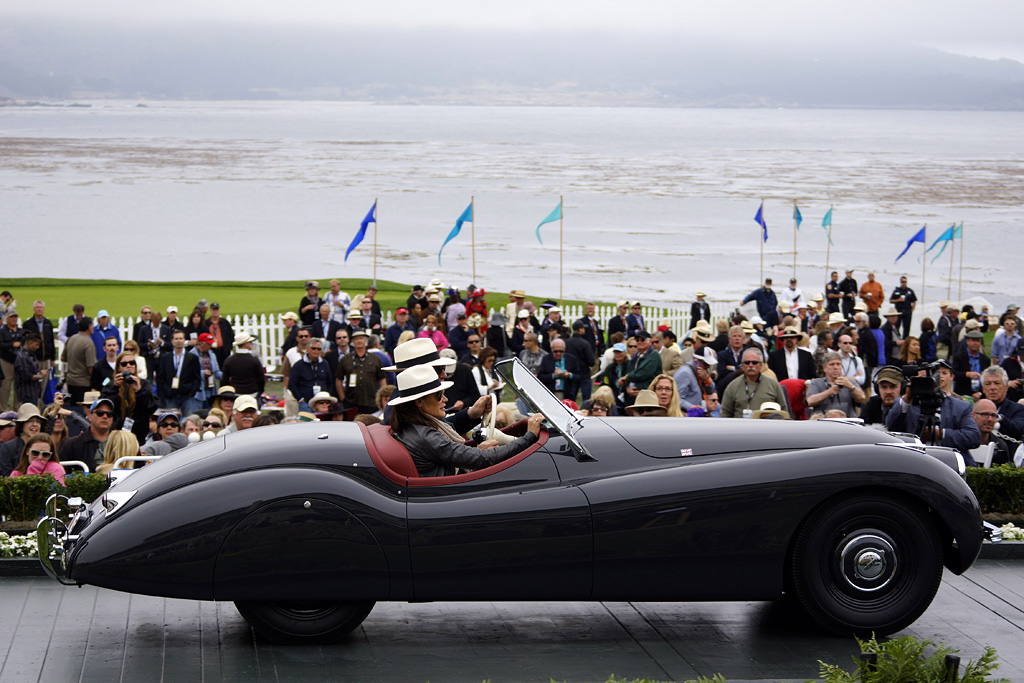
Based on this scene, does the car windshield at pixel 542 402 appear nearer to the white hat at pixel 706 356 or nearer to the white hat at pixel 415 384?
the white hat at pixel 415 384

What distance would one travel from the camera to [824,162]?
110125mm

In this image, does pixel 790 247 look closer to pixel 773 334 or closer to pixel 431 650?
pixel 773 334

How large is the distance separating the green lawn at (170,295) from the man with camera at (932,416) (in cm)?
1684

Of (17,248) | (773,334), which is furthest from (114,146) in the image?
(773,334)

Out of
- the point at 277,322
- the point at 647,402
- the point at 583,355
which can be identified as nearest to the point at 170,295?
the point at 277,322

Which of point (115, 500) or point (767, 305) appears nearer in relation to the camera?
point (115, 500)

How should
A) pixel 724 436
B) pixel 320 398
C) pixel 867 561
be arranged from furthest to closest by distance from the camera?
pixel 320 398
pixel 724 436
pixel 867 561

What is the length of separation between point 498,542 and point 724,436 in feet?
5.50

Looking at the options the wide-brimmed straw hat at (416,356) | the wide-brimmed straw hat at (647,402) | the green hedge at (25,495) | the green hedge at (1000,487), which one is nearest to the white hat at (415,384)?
the wide-brimmed straw hat at (416,356)

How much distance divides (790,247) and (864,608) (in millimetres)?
50100

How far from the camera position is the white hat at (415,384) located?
21.3 feet

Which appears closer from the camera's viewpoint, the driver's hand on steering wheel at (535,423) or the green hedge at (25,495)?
the driver's hand on steering wheel at (535,423)

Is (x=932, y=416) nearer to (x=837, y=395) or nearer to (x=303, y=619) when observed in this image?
(x=837, y=395)

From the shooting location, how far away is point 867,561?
6.57 meters
